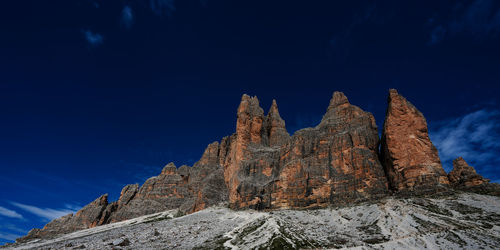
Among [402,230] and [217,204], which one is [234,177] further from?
[402,230]

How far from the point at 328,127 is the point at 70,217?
153741 millimetres

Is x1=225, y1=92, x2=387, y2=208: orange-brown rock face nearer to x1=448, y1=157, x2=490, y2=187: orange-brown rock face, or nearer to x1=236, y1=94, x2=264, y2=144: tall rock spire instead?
x1=236, y1=94, x2=264, y2=144: tall rock spire

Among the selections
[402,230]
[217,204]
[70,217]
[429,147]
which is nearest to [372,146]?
[429,147]

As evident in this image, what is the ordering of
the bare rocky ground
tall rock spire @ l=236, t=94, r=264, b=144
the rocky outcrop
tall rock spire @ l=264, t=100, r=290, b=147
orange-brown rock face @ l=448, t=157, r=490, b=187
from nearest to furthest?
the bare rocky ground, orange-brown rock face @ l=448, t=157, r=490, b=187, tall rock spire @ l=236, t=94, r=264, b=144, tall rock spire @ l=264, t=100, r=290, b=147, the rocky outcrop

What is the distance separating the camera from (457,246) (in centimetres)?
4222

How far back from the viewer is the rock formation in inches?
2835

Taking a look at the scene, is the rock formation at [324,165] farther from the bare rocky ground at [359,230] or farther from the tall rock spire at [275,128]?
the bare rocky ground at [359,230]

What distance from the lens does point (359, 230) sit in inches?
2267

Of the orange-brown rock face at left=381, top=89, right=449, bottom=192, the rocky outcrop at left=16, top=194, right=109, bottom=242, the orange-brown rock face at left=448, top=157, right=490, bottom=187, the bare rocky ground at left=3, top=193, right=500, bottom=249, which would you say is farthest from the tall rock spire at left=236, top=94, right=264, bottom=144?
the rocky outcrop at left=16, top=194, right=109, bottom=242

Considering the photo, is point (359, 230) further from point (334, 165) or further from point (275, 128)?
point (275, 128)

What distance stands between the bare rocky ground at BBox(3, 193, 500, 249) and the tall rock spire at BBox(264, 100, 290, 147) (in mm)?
58046

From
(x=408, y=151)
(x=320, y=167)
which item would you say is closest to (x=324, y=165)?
(x=320, y=167)

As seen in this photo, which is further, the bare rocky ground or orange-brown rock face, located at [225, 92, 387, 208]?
orange-brown rock face, located at [225, 92, 387, 208]

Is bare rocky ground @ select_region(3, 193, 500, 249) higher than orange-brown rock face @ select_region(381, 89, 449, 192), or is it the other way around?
orange-brown rock face @ select_region(381, 89, 449, 192)
